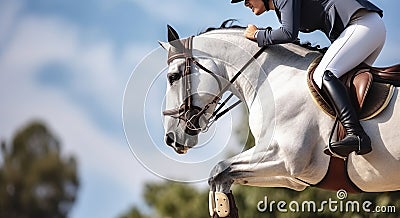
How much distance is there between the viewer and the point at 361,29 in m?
3.57

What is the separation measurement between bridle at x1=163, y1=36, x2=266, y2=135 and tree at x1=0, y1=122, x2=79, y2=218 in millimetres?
5106

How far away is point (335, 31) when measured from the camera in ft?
11.9

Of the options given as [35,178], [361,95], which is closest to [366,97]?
[361,95]

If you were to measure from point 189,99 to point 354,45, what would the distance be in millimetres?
803

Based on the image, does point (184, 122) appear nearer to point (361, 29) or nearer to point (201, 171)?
point (201, 171)

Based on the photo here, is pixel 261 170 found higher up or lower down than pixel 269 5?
lower down

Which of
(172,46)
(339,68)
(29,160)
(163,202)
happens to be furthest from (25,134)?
(339,68)

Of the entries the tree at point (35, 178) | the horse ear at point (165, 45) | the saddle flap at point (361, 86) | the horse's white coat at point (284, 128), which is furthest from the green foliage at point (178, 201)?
the saddle flap at point (361, 86)

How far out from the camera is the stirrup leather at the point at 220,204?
352 centimetres

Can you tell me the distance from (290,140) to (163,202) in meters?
7.69

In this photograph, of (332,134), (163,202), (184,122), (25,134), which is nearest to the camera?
(332,134)

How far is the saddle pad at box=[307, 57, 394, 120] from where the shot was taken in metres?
3.44

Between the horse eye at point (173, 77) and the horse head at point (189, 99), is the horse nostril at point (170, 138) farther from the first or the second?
the horse eye at point (173, 77)

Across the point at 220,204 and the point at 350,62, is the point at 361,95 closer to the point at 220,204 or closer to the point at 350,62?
the point at 350,62
